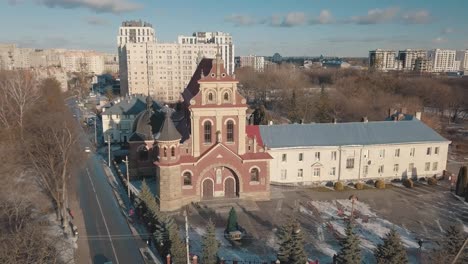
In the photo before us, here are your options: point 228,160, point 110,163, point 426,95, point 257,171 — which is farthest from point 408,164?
point 426,95

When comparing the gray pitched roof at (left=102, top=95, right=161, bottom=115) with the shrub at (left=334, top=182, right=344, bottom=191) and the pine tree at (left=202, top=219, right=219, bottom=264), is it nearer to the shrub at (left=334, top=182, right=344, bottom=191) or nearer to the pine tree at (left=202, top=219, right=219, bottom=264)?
the shrub at (left=334, top=182, right=344, bottom=191)

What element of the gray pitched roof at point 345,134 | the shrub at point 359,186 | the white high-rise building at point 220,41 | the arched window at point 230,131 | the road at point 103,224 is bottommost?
the road at point 103,224

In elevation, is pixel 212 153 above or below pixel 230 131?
below

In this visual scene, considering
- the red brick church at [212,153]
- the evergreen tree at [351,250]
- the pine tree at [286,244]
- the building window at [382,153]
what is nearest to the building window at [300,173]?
the red brick church at [212,153]

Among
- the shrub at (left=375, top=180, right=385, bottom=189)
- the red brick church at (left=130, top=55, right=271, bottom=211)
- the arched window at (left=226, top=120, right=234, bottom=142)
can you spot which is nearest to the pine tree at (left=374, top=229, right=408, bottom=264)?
the red brick church at (left=130, top=55, right=271, bottom=211)

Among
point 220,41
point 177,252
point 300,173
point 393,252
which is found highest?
point 220,41

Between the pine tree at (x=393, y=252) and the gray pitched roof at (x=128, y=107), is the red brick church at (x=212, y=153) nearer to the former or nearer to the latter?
the pine tree at (x=393, y=252)

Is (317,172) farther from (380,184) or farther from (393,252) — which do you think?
(393,252)

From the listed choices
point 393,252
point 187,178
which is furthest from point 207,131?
point 393,252
